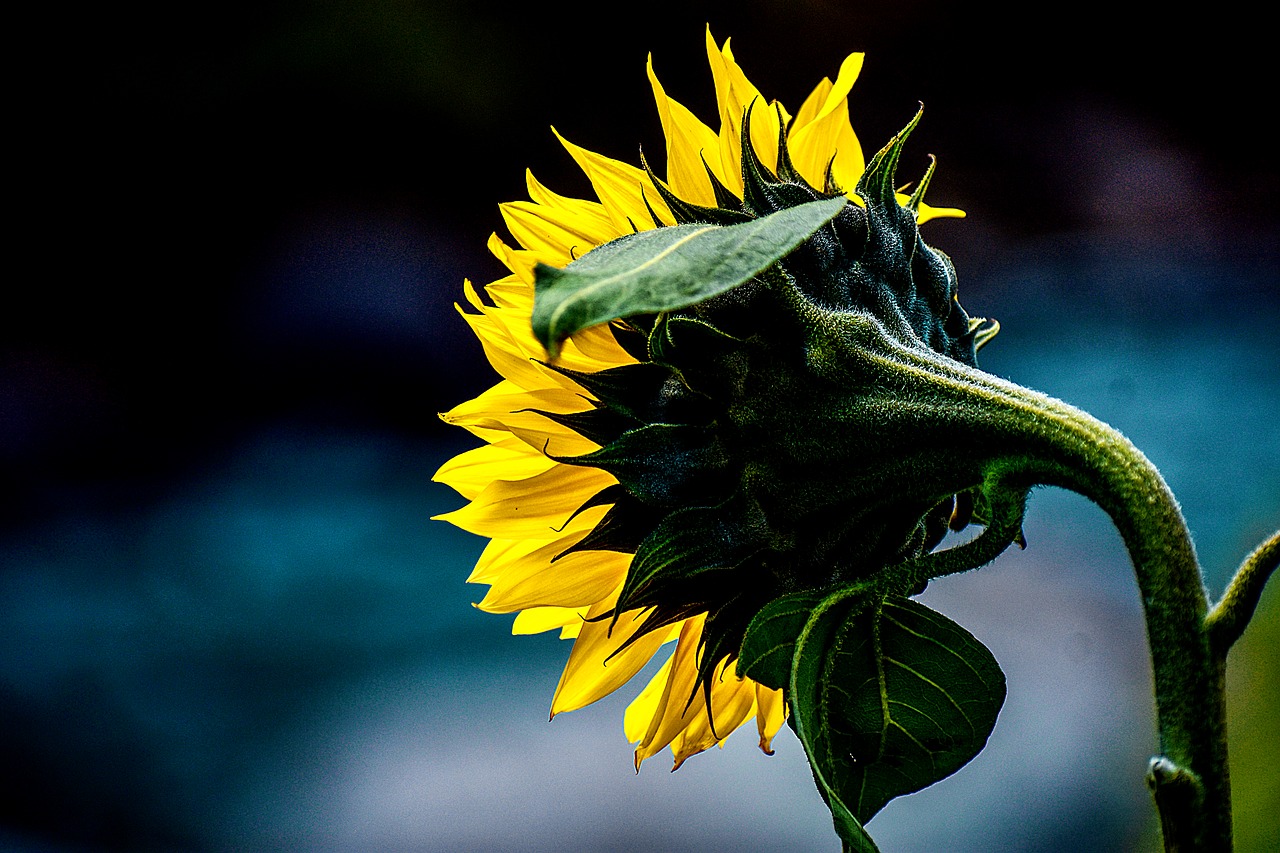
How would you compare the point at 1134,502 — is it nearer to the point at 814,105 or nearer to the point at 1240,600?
the point at 1240,600

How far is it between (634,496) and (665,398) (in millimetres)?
54

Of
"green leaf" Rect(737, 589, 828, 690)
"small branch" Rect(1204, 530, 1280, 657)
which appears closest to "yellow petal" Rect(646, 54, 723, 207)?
"green leaf" Rect(737, 589, 828, 690)

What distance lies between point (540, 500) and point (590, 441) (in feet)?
0.16

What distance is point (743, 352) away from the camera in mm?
535

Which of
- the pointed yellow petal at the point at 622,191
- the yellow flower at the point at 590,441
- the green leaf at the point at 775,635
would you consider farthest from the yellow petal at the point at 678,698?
the pointed yellow petal at the point at 622,191

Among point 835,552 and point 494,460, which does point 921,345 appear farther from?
point 494,460

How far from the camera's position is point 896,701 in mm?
618

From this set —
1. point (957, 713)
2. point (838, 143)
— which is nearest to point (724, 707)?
point (957, 713)

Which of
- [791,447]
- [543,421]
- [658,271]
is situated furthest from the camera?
[543,421]

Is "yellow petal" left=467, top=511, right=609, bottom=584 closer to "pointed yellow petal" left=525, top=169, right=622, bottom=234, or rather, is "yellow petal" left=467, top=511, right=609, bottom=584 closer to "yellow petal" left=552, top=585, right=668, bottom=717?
"yellow petal" left=552, top=585, right=668, bottom=717

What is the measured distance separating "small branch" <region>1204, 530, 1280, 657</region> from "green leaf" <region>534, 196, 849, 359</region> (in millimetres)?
212

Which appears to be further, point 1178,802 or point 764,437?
point 764,437

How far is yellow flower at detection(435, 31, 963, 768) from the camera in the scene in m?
0.62

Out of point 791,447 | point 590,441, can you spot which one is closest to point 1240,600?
point 791,447
